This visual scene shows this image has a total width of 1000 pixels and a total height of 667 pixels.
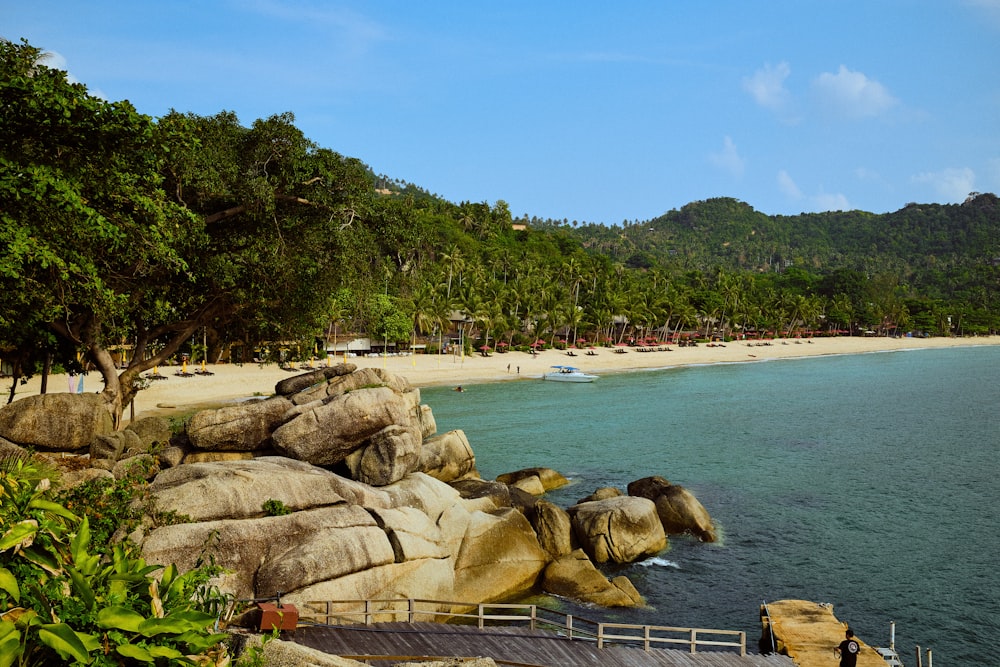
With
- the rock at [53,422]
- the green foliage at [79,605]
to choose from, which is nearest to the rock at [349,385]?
the rock at [53,422]

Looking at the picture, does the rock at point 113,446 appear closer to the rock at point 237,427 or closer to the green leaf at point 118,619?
the rock at point 237,427

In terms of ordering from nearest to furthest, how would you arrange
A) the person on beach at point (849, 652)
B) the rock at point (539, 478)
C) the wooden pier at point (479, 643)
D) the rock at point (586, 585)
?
1. the wooden pier at point (479, 643)
2. the person on beach at point (849, 652)
3. the rock at point (586, 585)
4. the rock at point (539, 478)

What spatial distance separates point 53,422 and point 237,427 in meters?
5.32

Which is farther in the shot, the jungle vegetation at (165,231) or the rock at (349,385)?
the rock at (349,385)

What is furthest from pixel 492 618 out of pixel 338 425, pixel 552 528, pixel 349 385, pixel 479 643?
pixel 349 385

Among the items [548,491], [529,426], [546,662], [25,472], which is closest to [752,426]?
[529,426]

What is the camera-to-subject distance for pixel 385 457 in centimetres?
2189

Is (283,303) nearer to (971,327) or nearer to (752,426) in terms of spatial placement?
(752,426)

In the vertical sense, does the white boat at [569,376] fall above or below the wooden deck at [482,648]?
above

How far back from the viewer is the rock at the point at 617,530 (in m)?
24.4

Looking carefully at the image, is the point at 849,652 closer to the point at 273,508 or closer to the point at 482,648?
the point at 482,648

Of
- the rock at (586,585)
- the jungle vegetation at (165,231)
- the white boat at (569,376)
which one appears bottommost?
the rock at (586,585)

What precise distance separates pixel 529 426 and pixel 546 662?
36.4m

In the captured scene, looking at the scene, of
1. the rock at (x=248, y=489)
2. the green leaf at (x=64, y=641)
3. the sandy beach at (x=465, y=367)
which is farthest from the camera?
the sandy beach at (x=465, y=367)
